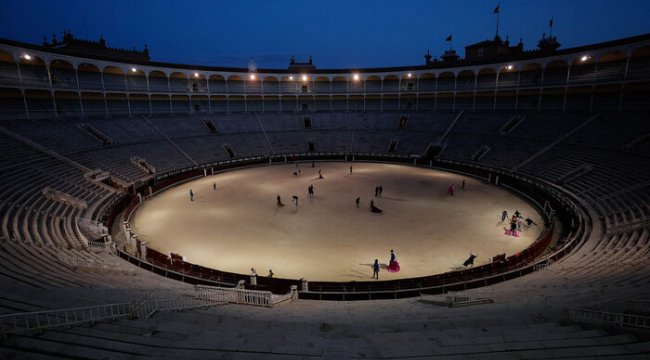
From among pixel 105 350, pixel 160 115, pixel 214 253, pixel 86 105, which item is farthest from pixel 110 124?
pixel 105 350

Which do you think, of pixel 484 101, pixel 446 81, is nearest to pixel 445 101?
pixel 446 81

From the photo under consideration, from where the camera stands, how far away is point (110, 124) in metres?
36.3

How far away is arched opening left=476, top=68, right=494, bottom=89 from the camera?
4506 cm

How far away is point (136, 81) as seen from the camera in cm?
4231

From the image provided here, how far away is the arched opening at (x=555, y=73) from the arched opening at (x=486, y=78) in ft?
19.9

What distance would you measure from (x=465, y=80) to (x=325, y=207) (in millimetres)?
35634

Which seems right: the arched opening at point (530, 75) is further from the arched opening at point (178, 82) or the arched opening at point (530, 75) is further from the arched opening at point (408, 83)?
the arched opening at point (178, 82)

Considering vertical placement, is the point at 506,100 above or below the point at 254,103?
below

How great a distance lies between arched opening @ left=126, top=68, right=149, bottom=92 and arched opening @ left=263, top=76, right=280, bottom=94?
56.3 ft

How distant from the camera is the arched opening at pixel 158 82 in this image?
43.6m

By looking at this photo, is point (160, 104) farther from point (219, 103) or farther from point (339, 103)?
point (339, 103)

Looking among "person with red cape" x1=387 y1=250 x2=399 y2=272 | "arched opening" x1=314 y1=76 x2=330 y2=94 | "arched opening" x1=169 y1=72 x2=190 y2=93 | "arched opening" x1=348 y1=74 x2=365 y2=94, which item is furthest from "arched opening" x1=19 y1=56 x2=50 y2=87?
"arched opening" x1=348 y1=74 x2=365 y2=94

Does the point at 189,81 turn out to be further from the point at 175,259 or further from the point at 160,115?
the point at 175,259

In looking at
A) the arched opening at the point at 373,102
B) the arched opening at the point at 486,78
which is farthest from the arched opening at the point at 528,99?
the arched opening at the point at 373,102
